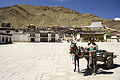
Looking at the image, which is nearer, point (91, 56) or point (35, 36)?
point (91, 56)

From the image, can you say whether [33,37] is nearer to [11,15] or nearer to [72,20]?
[11,15]

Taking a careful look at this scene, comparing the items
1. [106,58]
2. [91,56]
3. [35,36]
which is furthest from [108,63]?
[35,36]

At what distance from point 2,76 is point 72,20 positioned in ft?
646

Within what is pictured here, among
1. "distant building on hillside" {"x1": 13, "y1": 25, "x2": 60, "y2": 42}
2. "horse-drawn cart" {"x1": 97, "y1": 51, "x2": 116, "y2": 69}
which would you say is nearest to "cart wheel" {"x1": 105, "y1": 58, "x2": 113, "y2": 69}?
"horse-drawn cart" {"x1": 97, "y1": 51, "x2": 116, "y2": 69}

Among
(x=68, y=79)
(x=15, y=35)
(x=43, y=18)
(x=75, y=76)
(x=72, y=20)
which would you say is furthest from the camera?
(x=72, y=20)

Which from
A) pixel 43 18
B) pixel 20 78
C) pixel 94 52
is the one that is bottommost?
pixel 20 78

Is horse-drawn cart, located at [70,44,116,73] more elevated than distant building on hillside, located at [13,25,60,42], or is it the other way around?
distant building on hillside, located at [13,25,60,42]

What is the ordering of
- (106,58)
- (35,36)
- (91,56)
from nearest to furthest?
1. (91,56)
2. (106,58)
3. (35,36)

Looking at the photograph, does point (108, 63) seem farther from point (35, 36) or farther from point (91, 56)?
point (35, 36)

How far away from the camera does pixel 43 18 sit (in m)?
182

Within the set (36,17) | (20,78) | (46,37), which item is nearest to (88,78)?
(20,78)

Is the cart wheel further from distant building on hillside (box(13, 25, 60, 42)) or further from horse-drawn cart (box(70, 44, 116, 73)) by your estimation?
distant building on hillside (box(13, 25, 60, 42))

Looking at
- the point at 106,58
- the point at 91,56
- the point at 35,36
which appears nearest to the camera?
the point at 91,56

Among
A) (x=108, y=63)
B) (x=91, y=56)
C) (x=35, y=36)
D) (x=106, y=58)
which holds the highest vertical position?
(x=35, y=36)
